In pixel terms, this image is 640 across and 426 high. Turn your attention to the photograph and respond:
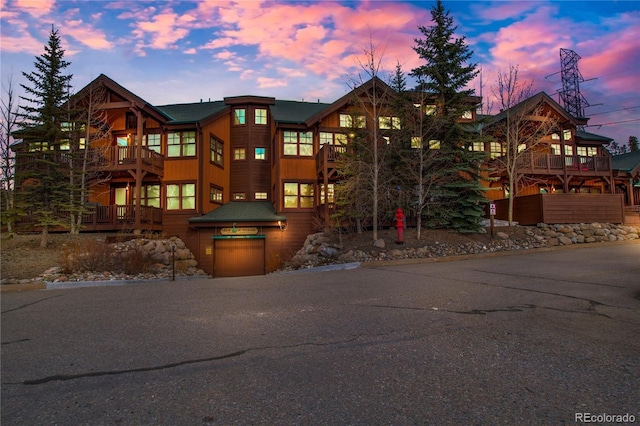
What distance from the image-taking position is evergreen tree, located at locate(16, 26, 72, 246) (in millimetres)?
15680

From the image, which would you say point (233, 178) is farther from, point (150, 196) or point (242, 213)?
point (150, 196)

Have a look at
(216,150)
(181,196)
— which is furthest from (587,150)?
(181,196)

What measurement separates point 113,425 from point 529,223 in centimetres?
2300

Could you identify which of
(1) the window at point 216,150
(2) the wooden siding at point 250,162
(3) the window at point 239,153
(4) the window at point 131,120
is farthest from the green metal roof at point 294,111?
A: (4) the window at point 131,120

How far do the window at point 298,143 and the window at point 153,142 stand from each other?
8.33 metres

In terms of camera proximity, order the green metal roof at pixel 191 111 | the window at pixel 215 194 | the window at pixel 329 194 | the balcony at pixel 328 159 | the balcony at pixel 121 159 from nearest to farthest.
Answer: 1. the balcony at pixel 121 159
2. the balcony at pixel 328 159
3. the window at pixel 329 194
4. the green metal roof at pixel 191 111
5. the window at pixel 215 194

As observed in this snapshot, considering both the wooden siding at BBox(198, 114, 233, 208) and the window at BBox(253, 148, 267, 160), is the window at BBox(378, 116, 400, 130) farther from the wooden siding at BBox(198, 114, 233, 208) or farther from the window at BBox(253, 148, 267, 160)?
the wooden siding at BBox(198, 114, 233, 208)

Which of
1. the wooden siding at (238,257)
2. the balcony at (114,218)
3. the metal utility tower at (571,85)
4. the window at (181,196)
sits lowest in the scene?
the wooden siding at (238,257)

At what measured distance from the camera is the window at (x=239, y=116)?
25.7 m

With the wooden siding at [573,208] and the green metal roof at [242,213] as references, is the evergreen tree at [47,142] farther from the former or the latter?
the wooden siding at [573,208]

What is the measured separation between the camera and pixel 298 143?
2314 cm

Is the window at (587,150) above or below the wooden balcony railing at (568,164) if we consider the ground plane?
above

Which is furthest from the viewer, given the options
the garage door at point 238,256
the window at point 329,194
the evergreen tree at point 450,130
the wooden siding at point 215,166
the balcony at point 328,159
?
the wooden siding at point 215,166

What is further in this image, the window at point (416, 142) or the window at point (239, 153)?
the window at point (239, 153)
